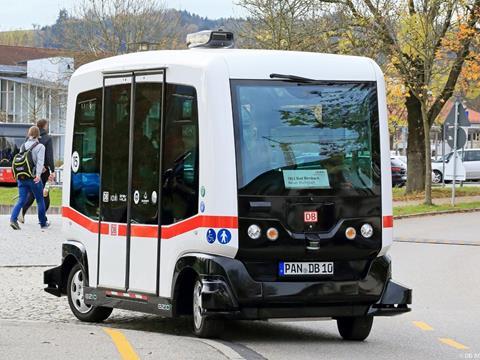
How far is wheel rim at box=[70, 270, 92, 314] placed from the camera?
39.3 feet

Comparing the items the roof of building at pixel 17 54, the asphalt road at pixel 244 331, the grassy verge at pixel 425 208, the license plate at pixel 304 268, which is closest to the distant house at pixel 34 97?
the roof of building at pixel 17 54

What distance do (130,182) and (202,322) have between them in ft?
5.32

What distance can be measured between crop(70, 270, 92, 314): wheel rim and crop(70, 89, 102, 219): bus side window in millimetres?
706

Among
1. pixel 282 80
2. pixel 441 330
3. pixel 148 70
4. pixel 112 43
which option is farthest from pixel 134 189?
pixel 112 43

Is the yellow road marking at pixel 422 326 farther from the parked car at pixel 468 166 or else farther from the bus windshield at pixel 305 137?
the parked car at pixel 468 166

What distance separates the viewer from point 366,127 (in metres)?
10.6

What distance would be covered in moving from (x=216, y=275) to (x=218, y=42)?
250 cm

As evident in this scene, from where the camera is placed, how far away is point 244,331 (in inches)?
440

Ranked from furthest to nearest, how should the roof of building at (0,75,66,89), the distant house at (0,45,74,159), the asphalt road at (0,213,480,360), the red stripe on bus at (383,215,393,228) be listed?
the distant house at (0,45,74,159)
the roof of building at (0,75,66,89)
the red stripe on bus at (383,215,393,228)
the asphalt road at (0,213,480,360)

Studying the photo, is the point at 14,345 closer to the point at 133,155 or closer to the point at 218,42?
the point at 133,155

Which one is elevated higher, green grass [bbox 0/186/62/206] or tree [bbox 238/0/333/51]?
tree [bbox 238/0/333/51]

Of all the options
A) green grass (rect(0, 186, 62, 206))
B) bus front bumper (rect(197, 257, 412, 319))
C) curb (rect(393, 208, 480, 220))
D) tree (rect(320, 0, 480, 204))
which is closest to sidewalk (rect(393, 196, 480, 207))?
tree (rect(320, 0, 480, 204))

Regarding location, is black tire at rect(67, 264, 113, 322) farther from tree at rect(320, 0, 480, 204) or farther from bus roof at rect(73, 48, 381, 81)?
tree at rect(320, 0, 480, 204)

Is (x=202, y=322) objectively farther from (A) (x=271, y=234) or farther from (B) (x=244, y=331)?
(B) (x=244, y=331)
